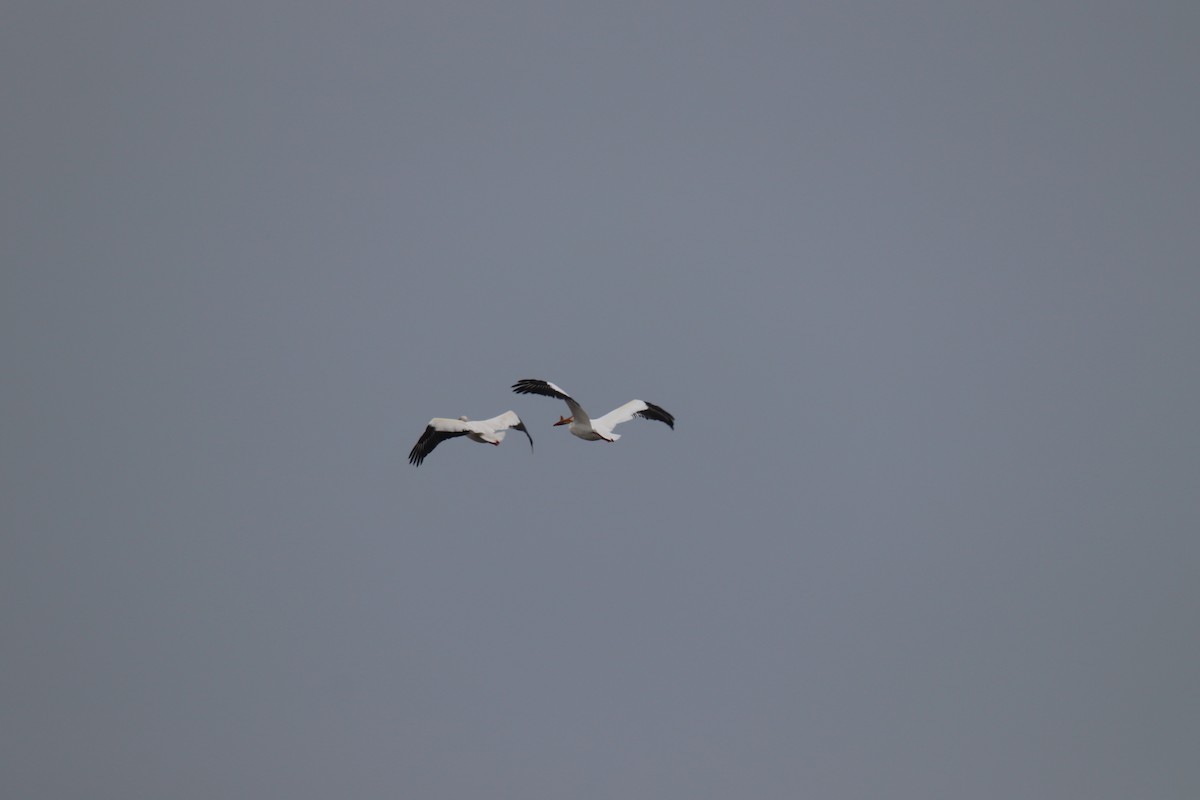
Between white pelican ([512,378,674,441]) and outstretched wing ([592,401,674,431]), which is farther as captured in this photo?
outstretched wing ([592,401,674,431])

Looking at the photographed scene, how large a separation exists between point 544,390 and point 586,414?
162cm

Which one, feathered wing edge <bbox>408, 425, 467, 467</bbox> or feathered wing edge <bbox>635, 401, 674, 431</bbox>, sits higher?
feathered wing edge <bbox>635, 401, 674, 431</bbox>

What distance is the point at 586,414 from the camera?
4053cm

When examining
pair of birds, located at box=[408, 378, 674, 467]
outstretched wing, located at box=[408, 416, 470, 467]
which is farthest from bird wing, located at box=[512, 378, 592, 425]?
outstretched wing, located at box=[408, 416, 470, 467]

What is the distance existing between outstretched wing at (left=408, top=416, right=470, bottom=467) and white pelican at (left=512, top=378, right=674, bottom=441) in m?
2.58

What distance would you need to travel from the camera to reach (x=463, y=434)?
41.5 metres

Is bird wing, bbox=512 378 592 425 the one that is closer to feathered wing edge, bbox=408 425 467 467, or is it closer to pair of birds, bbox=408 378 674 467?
pair of birds, bbox=408 378 674 467

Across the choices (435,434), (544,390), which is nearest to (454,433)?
(435,434)

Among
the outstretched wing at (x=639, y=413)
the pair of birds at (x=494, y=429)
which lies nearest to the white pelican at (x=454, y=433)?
the pair of birds at (x=494, y=429)

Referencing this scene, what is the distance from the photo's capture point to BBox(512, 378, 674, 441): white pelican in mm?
39062

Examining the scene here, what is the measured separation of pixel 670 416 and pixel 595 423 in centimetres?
265

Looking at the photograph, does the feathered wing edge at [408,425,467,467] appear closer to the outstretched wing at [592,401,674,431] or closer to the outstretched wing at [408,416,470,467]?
the outstretched wing at [408,416,470,467]

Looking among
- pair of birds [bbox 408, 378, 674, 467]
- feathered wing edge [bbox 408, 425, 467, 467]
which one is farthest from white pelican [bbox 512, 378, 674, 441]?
feathered wing edge [bbox 408, 425, 467, 467]

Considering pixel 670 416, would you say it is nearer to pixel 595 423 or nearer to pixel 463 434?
pixel 595 423
